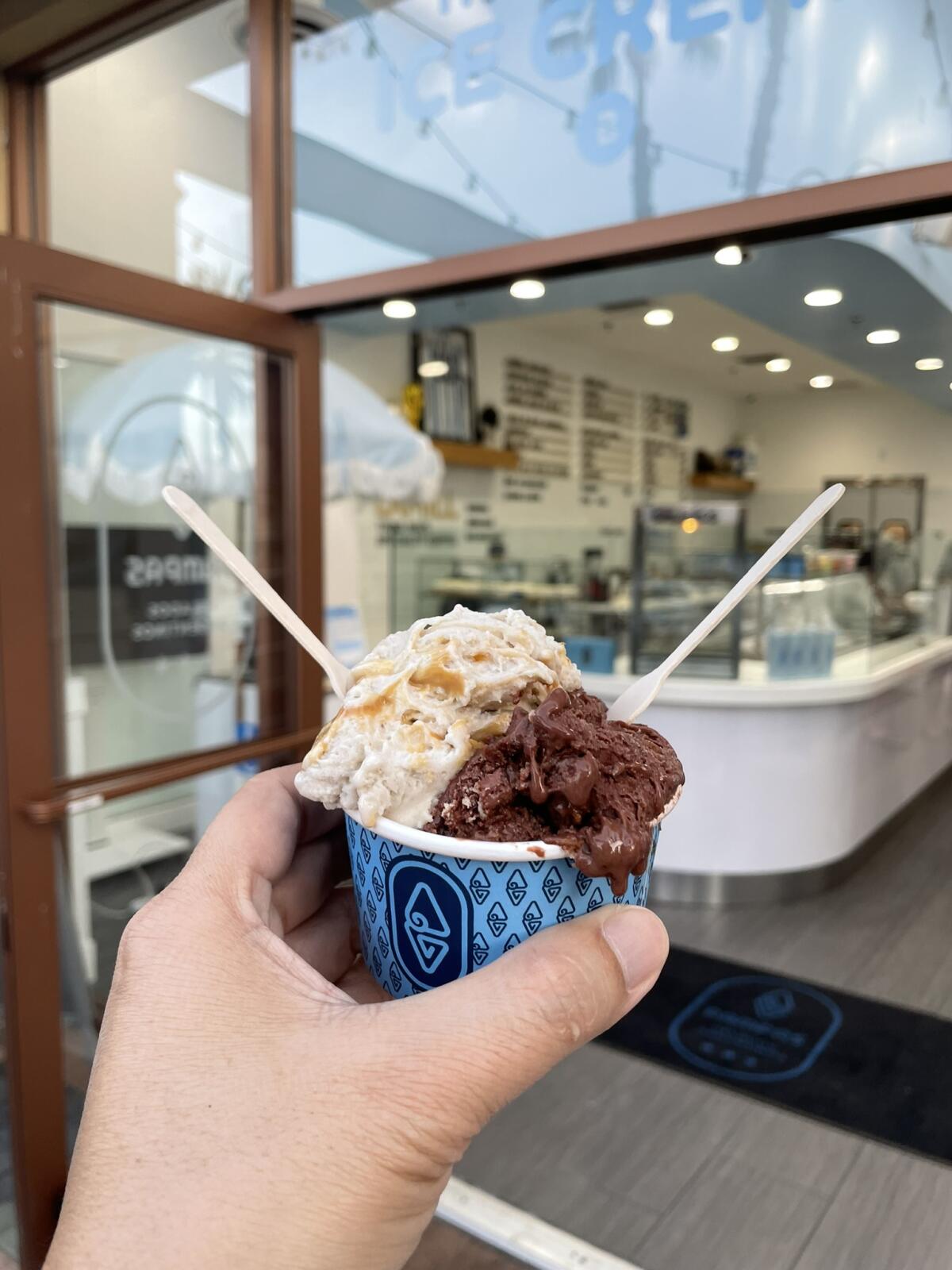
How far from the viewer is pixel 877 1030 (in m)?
2.94

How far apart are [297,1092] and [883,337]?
324 cm

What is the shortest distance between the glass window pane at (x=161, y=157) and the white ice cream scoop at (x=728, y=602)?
8.30 feet

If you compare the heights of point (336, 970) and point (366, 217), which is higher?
point (366, 217)

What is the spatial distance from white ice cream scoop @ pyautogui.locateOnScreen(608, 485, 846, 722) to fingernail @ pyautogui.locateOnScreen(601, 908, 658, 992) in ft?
0.79

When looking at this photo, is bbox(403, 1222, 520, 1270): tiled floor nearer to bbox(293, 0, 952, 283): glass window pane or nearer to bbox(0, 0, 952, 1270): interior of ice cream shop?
bbox(0, 0, 952, 1270): interior of ice cream shop

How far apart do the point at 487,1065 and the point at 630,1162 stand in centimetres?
197

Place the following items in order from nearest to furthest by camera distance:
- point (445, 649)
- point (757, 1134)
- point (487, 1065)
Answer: point (487, 1065)
point (445, 649)
point (757, 1134)

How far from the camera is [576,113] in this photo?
222 centimetres

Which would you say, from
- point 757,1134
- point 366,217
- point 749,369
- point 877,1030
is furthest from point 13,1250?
point 749,369

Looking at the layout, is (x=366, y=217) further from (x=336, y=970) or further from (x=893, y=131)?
(x=336, y=970)

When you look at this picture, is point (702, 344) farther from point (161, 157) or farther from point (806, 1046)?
point (806, 1046)

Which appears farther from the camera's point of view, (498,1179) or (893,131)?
(498,1179)

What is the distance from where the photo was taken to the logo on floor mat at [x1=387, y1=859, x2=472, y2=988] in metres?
0.86

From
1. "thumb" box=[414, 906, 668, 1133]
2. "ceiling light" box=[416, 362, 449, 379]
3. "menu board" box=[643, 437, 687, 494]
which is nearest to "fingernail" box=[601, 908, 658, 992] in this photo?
"thumb" box=[414, 906, 668, 1133]
